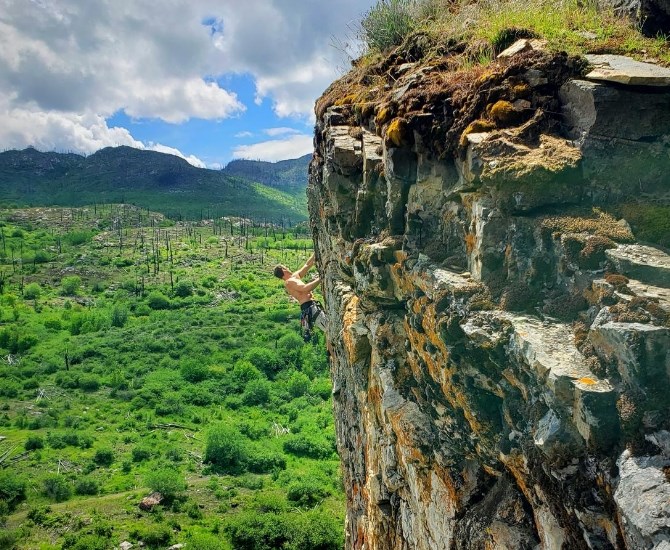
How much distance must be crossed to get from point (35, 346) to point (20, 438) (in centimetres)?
3802

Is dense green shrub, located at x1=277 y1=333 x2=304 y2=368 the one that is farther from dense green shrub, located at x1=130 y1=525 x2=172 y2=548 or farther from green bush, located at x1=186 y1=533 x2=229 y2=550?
green bush, located at x1=186 y1=533 x2=229 y2=550

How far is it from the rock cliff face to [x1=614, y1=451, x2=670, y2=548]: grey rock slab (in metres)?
0.01

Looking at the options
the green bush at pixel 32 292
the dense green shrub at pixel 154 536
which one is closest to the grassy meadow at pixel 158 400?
the dense green shrub at pixel 154 536

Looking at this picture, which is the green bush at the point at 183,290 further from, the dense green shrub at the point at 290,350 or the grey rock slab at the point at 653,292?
the grey rock slab at the point at 653,292

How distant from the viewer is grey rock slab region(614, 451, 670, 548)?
11.4 ft

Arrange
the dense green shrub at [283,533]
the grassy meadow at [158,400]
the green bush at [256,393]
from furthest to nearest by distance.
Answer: the green bush at [256,393] < the grassy meadow at [158,400] < the dense green shrub at [283,533]

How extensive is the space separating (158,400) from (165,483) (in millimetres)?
31293

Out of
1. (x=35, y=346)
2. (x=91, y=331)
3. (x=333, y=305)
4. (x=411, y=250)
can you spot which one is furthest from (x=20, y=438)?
(x=411, y=250)

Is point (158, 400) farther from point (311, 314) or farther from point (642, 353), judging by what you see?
point (642, 353)

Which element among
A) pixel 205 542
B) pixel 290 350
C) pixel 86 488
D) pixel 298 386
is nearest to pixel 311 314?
pixel 205 542

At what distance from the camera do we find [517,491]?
5.63 m

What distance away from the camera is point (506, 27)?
23.7 feet

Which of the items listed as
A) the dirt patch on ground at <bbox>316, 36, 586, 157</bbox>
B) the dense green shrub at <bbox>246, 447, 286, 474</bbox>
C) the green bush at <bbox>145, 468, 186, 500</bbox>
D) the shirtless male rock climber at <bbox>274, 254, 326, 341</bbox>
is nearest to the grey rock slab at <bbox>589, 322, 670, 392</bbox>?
the dirt patch on ground at <bbox>316, 36, 586, 157</bbox>

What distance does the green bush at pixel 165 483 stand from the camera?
2064 inches
